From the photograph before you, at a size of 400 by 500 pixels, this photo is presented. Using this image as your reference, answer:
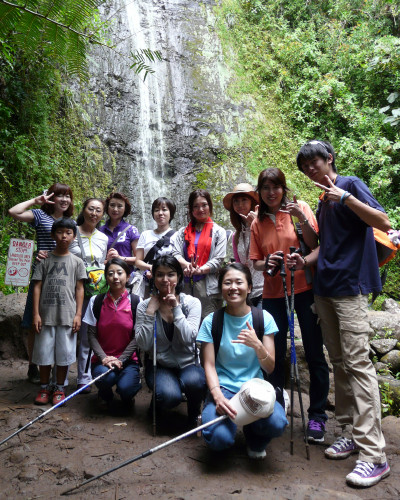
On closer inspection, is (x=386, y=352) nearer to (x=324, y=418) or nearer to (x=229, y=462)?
(x=324, y=418)

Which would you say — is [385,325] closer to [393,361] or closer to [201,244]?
[393,361]

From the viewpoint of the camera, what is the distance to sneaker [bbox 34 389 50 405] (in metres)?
3.78

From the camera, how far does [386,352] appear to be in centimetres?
555

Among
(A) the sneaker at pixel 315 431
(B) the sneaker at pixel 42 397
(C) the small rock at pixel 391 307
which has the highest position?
(C) the small rock at pixel 391 307

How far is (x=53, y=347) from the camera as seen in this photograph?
154 inches

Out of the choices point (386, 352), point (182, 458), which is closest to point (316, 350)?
point (182, 458)

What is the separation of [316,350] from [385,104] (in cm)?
991

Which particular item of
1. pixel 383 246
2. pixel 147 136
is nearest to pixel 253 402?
pixel 383 246

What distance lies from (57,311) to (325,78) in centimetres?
1074

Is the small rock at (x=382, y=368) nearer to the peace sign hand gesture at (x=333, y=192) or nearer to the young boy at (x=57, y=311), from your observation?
the peace sign hand gesture at (x=333, y=192)

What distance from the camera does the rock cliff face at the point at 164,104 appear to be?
33.2 ft

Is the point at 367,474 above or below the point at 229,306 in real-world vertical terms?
below

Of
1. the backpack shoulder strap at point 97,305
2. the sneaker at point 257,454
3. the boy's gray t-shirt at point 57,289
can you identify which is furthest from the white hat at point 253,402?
the boy's gray t-shirt at point 57,289

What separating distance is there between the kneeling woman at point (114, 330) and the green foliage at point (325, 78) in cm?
726
